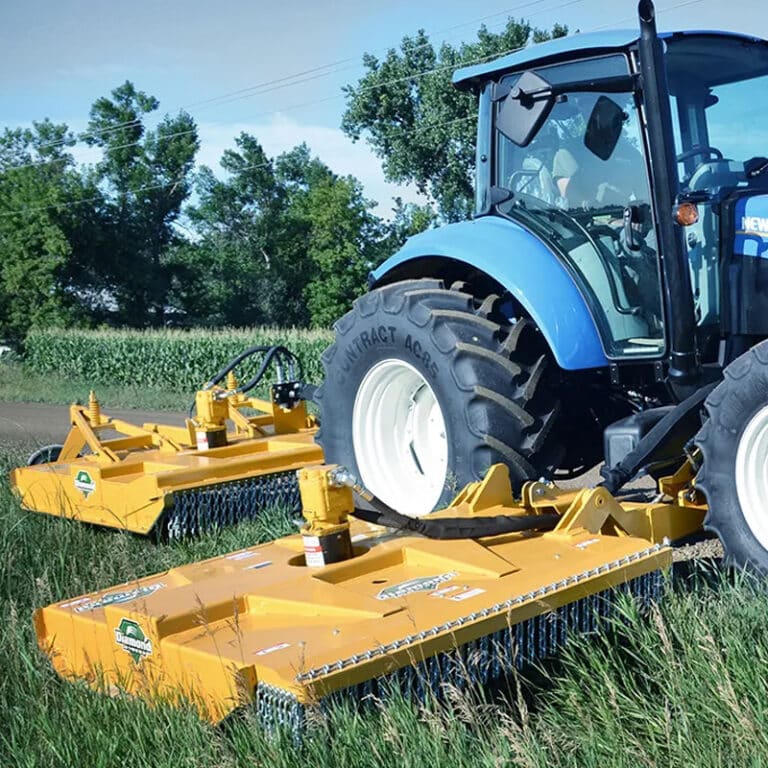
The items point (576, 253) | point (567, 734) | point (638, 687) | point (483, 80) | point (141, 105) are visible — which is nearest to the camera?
point (567, 734)

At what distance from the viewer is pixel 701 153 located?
4.44 m

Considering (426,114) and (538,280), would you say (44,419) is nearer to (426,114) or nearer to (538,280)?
(538,280)

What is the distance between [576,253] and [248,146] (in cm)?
4829

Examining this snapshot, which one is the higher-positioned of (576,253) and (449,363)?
(576,253)

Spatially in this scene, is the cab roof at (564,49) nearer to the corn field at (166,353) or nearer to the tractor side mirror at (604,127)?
the tractor side mirror at (604,127)

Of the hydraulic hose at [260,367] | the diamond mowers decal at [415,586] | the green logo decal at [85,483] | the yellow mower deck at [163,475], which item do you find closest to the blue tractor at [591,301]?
the yellow mower deck at [163,475]

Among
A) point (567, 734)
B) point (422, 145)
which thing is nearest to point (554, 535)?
point (567, 734)

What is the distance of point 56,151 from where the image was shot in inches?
1774

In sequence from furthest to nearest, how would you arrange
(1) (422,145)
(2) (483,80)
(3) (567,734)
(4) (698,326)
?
1. (1) (422,145)
2. (2) (483,80)
3. (4) (698,326)
4. (3) (567,734)

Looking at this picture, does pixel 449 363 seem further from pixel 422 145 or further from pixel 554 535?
pixel 422 145

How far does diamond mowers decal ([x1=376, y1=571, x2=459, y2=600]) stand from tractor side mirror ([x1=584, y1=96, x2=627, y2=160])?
2.07 metres

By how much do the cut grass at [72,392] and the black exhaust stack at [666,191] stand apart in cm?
1165

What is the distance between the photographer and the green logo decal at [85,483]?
530 cm

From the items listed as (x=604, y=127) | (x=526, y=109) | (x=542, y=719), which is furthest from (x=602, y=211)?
(x=542, y=719)
